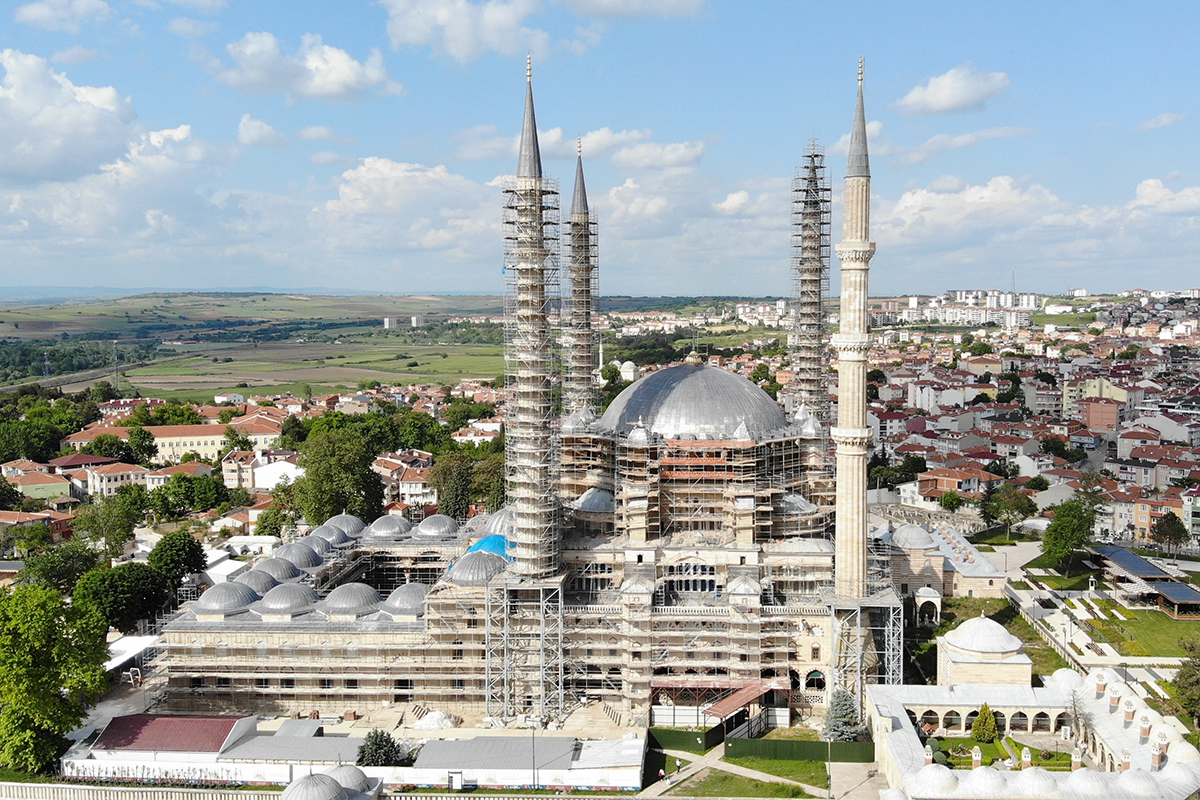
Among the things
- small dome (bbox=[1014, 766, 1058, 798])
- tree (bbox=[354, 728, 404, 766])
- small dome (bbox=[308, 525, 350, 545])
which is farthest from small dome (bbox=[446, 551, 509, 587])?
small dome (bbox=[1014, 766, 1058, 798])

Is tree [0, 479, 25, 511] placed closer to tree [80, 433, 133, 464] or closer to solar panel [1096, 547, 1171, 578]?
tree [80, 433, 133, 464]

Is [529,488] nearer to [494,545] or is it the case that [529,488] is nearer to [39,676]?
[494,545]

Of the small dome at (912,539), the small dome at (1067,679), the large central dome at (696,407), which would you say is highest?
the large central dome at (696,407)

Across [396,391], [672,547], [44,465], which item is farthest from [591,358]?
[396,391]

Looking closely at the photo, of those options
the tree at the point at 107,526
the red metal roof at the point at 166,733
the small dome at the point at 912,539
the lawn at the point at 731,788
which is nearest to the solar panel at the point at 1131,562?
the small dome at the point at 912,539

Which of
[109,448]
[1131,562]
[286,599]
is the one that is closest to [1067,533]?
[1131,562]

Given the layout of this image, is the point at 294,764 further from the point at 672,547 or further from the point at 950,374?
the point at 950,374

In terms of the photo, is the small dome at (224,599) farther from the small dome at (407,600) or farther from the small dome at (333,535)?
the small dome at (333,535)
